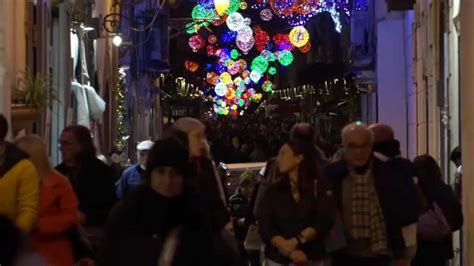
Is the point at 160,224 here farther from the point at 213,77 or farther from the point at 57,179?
the point at 213,77

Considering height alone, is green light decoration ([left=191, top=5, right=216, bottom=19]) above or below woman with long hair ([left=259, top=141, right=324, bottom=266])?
above

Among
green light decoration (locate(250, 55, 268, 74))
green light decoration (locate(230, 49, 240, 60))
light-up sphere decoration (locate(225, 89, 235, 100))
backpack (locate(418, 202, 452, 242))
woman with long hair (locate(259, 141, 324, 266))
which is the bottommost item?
backpack (locate(418, 202, 452, 242))

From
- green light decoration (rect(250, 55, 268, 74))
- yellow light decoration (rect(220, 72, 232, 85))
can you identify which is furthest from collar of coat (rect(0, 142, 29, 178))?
yellow light decoration (rect(220, 72, 232, 85))

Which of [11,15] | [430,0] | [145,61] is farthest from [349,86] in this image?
[11,15]

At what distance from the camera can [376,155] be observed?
9539 millimetres

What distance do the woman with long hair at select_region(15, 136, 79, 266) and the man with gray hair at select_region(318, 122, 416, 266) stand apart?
2.05 meters

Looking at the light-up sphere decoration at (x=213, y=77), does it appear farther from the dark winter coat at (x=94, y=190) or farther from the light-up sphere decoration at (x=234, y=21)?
the dark winter coat at (x=94, y=190)

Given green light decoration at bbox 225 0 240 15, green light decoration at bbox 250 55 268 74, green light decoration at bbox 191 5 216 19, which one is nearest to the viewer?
green light decoration at bbox 191 5 216 19

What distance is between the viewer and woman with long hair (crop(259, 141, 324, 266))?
27.2 ft

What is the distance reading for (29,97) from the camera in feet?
44.1

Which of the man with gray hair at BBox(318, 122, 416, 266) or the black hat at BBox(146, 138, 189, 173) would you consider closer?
the black hat at BBox(146, 138, 189, 173)

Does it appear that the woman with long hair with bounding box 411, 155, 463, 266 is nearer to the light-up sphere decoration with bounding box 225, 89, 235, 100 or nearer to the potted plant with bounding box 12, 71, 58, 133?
the potted plant with bounding box 12, 71, 58, 133

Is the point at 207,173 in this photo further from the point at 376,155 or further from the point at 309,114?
the point at 309,114

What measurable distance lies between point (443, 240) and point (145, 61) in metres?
24.7
